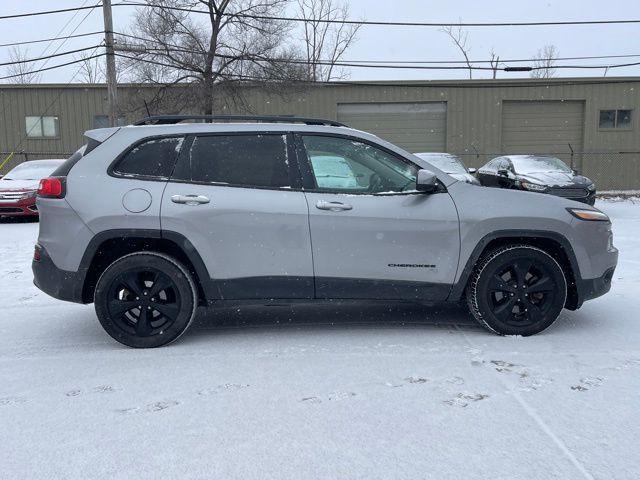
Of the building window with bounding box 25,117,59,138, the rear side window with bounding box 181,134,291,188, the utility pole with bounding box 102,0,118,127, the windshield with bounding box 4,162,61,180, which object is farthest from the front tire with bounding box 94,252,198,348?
the building window with bounding box 25,117,59,138

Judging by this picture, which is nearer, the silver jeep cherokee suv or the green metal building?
the silver jeep cherokee suv

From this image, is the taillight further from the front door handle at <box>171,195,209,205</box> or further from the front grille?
the front grille

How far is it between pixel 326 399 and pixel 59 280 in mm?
2283

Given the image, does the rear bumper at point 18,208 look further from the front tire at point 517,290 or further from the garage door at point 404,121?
the garage door at point 404,121

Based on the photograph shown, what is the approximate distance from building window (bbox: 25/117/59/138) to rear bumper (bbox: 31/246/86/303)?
76.1 feet

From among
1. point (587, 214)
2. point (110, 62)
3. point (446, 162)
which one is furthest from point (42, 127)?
point (587, 214)

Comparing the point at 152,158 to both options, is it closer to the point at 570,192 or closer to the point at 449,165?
the point at 570,192

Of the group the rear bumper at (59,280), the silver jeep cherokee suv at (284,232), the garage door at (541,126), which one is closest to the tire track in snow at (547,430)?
the silver jeep cherokee suv at (284,232)

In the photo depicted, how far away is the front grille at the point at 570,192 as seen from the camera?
12664 mm

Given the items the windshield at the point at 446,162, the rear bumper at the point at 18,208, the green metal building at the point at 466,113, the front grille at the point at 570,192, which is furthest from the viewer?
the green metal building at the point at 466,113

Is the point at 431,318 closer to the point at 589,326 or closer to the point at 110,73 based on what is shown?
the point at 589,326

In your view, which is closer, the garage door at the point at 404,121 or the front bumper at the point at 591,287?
the front bumper at the point at 591,287

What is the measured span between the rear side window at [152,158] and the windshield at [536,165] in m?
10.8

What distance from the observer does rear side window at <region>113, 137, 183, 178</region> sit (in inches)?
177
